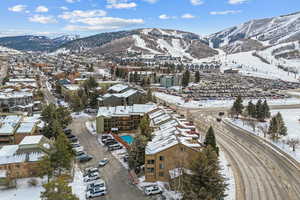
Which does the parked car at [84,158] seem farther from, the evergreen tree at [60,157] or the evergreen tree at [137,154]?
the evergreen tree at [137,154]

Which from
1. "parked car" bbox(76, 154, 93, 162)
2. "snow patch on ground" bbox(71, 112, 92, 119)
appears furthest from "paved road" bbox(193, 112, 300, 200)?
"snow patch on ground" bbox(71, 112, 92, 119)

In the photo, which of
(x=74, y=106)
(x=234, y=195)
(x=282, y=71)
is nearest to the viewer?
(x=234, y=195)

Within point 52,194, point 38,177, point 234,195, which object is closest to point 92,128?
point 38,177

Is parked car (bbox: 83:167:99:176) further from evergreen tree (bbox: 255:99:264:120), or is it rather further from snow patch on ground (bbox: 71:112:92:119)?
evergreen tree (bbox: 255:99:264:120)

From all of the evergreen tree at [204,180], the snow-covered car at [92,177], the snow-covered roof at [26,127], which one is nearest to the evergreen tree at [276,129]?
the evergreen tree at [204,180]

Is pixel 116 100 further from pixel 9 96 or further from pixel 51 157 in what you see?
pixel 51 157

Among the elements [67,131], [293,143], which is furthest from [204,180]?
[67,131]

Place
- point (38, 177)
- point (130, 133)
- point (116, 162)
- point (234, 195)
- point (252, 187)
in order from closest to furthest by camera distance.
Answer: point (234, 195), point (252, 187), point (38, 177), point (116, 162), point (130, 133)
